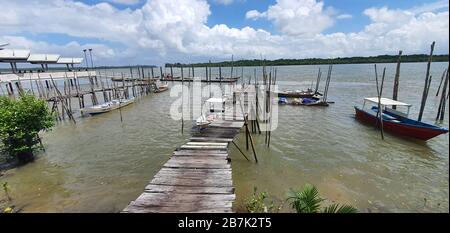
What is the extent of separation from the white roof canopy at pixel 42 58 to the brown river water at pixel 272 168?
3064 centimetres

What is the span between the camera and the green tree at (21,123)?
11.8 m

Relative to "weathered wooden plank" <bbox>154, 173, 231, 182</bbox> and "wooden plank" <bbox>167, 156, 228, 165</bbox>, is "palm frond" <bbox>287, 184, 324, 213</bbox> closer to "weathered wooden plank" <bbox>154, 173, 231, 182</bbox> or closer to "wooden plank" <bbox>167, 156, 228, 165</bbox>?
"weathered wooden plank" <bbox>154, 173, 231, 182</bbox>

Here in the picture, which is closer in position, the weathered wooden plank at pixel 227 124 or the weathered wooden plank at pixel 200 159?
the weathered wooden plank at pixel 200 159

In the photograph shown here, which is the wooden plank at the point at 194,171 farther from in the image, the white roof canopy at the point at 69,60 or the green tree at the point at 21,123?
the white roof canopy at the point at 69,60

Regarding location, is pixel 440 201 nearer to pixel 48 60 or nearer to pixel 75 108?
pixel 75 108

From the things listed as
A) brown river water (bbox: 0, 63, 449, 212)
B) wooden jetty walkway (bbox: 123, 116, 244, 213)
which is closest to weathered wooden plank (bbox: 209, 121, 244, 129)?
brown river water (bbox: 0, 63, 449, 212)

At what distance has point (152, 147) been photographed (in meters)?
15.9

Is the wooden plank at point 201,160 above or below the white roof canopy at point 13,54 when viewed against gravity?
below

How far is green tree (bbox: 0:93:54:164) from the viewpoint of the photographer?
11820mm

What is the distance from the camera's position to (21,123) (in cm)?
1234

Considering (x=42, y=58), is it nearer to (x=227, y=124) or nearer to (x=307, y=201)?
(x=227, y=124)

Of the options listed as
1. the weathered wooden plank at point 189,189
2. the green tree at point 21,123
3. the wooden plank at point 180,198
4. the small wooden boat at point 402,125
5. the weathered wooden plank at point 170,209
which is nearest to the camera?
the weathered wooden plank at point 170,209

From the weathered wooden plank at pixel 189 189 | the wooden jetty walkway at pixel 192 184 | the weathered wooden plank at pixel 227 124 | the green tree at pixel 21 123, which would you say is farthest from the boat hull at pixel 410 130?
the green tree at pixel 21 123
